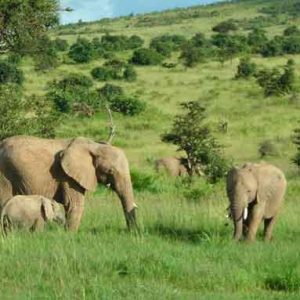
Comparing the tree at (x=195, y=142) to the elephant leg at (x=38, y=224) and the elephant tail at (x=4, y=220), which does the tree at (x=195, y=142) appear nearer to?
the elephant leg at (x=38, y=224)

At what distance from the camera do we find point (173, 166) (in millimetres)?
23891

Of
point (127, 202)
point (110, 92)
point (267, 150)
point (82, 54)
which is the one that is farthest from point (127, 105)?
point (127, 202)

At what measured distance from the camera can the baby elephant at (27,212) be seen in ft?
32.4

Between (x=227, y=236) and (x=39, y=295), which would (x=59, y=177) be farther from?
(x=39, y=295)

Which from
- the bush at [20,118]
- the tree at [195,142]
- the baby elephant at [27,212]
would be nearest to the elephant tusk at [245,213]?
the baby elephant at [27,212]

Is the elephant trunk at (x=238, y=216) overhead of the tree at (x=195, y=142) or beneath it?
overhead

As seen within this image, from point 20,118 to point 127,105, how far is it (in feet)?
59.3

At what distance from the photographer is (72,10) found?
16672 millimetres

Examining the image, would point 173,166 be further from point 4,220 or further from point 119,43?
point 119,43

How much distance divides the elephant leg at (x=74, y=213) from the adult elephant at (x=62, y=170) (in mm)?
21

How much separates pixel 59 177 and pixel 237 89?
31.1 m

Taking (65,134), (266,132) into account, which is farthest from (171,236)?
(266,132)

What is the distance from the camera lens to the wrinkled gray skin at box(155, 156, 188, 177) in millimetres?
23562

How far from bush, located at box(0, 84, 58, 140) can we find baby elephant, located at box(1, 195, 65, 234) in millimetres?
7425
